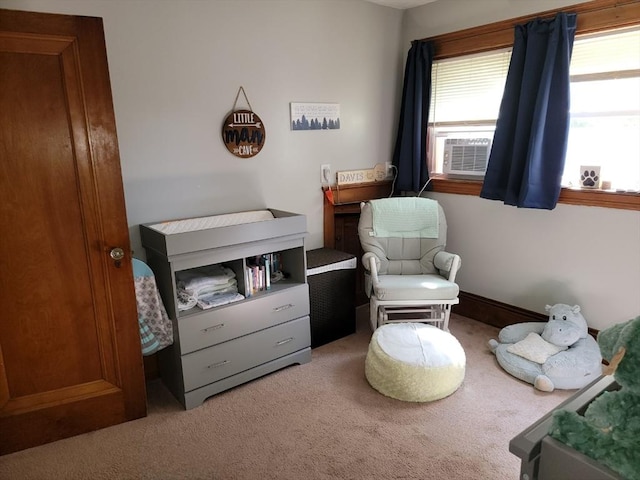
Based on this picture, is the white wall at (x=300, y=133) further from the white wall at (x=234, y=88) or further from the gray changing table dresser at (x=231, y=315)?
the gray changing table dresser at (x=231, y=315)

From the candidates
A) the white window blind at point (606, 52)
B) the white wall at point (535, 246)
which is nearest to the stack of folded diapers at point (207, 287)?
the white wall at point (535, 246)

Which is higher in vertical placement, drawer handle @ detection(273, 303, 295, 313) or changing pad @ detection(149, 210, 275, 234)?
changing pad @ detection(149, 210, 275, 234)

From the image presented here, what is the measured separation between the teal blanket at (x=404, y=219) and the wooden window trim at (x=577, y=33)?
33 centimetres

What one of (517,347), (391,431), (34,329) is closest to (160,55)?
(34,329)

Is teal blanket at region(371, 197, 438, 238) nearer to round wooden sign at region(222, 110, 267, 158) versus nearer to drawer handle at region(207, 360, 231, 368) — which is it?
round wooden sign at region(222, 110, 267, 158)

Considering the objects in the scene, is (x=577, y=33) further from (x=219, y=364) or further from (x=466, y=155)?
(x=219, y=364)

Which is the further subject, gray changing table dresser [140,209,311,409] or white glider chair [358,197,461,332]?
white glider chair [358,197,461,332]

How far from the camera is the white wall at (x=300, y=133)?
8.26 ft

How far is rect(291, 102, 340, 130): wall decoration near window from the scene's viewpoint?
10.4 ft

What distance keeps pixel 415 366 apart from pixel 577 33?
2.28 m

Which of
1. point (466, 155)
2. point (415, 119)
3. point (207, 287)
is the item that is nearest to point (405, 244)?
point (466, 155)

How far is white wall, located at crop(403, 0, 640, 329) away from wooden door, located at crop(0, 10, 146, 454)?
2541mm

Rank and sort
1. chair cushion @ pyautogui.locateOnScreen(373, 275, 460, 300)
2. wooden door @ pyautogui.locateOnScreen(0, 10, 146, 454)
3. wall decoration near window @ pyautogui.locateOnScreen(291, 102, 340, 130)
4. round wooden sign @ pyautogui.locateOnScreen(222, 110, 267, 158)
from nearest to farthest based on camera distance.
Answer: wooden door @ pyautogui.locateOnScreen(0, 10, 146, 454) < round wooden sign @ pyautogui.locateOnScreen(222, 110, 267, 158) < chair cushion @ pyautogui.locateOnScreen(373, 275, 460, 300) < wall decoration near window @ pyautogui.locateOnScreen(291, 102, 340, 130)

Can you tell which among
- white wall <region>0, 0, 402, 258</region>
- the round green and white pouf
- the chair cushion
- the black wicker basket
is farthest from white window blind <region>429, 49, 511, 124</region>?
the round green and white pouf
